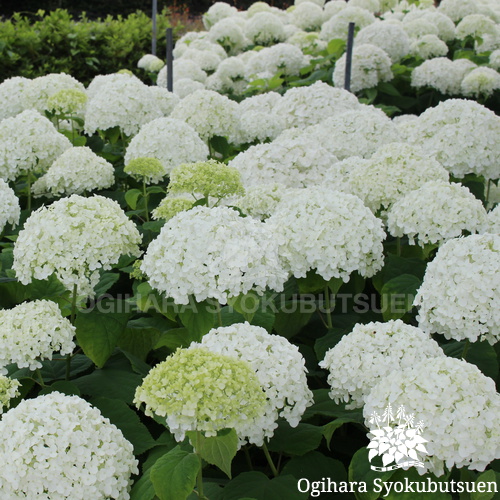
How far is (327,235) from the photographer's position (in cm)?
249

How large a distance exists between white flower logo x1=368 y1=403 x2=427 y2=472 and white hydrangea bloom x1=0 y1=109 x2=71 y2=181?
2.73m

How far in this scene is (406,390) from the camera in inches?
70.8

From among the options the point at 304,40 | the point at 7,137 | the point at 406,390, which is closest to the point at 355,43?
the point at 304,40

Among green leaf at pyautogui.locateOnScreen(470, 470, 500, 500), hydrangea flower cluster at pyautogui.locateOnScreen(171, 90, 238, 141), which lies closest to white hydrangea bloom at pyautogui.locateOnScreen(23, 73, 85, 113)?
hydrangea flower cluster at pyautogui.locateOnScreen(171, 90, 238, 141)

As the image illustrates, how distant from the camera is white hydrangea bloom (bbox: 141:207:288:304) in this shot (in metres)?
2.18

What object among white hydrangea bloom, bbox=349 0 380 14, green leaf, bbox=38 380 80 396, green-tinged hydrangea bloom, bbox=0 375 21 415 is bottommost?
green leaf, bbox=38 380 80 396

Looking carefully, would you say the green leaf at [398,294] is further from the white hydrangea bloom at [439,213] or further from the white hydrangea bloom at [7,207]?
the white hydrangea bloom at [7,207]

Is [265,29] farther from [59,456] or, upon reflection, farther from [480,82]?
[59,456]

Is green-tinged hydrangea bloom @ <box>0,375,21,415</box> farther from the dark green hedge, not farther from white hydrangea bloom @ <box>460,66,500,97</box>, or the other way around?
the dark green hedge

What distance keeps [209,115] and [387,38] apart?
339cm

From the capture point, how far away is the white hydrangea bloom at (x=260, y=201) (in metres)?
3.05

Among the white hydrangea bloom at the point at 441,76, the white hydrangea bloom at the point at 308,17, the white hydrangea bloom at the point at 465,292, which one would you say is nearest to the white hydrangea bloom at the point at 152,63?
the white hydrangea bloom at the point at 308,17

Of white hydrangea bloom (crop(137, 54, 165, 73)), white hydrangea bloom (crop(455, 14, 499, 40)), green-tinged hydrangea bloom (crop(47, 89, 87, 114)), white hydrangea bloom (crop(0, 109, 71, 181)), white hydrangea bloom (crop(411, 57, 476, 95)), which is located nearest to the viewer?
white hydrangea bloom (crop(0, 109, 71, 181))

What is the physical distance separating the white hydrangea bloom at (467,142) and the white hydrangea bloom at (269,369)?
1926 millimetres
